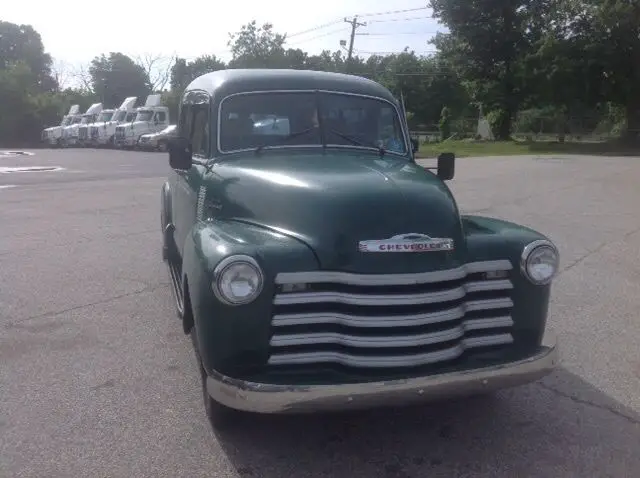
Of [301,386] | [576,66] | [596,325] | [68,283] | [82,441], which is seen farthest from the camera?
[576,66]

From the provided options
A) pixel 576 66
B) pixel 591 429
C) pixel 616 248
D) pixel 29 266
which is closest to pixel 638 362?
pixel 591 429

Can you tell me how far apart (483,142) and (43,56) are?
58.3 meters

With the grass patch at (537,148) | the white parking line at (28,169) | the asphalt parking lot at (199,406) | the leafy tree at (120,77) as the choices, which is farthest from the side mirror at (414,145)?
the leafy tree at (120,77)

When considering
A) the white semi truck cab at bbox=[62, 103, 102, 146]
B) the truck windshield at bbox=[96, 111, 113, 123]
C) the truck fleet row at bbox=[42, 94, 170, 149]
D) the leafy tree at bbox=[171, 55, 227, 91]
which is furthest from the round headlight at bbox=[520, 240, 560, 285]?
the leafy tree at bbox=[171, 55, 227, 91]

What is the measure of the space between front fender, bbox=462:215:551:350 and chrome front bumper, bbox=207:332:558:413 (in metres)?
0.34

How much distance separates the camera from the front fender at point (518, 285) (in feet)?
13.2

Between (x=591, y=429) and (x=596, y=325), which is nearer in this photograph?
(x=591, y=429)

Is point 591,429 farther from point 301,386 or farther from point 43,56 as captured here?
point 43,56

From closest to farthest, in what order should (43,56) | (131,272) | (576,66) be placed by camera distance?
(131,272) < (576,66) < (43,56)

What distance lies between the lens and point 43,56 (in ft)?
279

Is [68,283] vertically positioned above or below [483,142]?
above

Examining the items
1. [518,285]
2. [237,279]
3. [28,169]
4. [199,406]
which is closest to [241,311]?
[237,279]

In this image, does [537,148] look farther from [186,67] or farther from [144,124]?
[186,67]

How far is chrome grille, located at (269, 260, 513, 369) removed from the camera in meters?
3.66
